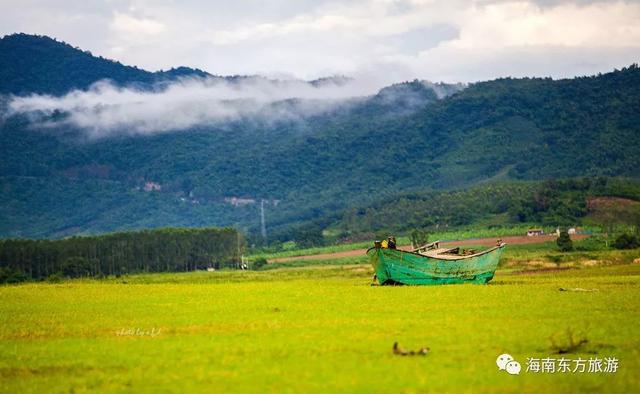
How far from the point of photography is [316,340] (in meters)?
28.4

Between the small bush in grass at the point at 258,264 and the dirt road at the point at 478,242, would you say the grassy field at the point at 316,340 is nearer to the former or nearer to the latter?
the dirt road at the point at 478,242

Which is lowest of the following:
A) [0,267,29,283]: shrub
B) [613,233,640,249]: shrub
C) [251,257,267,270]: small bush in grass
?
[251,257,267,270]: small bush in grass

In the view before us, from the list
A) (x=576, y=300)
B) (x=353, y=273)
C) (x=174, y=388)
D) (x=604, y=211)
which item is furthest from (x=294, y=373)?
(x=604, y=211)

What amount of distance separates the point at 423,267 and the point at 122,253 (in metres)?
68.7

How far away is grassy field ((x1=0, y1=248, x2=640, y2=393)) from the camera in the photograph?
22734mm

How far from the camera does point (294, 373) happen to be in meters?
23.6

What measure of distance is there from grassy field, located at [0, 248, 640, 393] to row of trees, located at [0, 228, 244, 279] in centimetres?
6667

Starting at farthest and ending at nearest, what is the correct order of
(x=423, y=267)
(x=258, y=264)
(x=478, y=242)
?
(x=258, y=264) < (x=478, y=242) < (x=423, y=267)

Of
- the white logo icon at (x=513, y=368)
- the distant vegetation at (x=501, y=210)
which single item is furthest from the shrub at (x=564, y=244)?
the white logo icon at (x=513, y=368)

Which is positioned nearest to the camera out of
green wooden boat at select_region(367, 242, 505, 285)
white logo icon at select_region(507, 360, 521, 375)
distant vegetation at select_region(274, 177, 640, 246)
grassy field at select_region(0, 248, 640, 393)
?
grassy field at select_region(0, 248, 640, 393)

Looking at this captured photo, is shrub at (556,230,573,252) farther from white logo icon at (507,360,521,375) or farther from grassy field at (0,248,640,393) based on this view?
white logo icon at (507,360,521,375)

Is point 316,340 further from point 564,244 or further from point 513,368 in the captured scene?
point 564,244

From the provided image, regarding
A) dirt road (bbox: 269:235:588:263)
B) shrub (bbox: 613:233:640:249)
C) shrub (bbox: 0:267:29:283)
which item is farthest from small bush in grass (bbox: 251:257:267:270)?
shrub (bbox: 613:233:640:249)

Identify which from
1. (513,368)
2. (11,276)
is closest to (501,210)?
(11,276)
